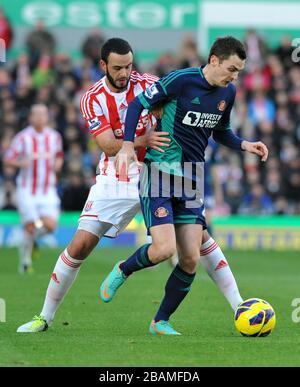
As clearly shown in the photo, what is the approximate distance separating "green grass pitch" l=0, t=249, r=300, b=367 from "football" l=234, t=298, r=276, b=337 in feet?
A: 0.32

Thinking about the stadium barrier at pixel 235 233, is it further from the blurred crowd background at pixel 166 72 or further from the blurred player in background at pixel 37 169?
the blurred player in background at pixel 37 169

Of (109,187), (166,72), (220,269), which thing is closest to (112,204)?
(109,187)

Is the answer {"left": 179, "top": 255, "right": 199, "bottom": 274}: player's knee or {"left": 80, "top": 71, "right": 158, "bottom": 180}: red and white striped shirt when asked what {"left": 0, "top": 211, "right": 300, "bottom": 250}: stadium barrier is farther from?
{"left": 179, "top": 255, "right": 199, "bottom": 274}: player's knee

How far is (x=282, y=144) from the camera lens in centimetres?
2094

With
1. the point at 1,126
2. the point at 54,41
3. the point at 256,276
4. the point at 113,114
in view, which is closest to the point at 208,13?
the point at 54,41

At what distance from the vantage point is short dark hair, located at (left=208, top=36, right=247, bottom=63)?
24.5 feet

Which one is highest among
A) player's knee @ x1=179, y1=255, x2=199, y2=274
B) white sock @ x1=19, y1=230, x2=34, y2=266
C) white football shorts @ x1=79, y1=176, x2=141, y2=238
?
white football shorts @ x1=79, y1=176, x2=141, y2=238

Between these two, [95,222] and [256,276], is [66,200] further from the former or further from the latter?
[95,222]

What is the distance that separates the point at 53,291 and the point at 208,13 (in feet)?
50.9

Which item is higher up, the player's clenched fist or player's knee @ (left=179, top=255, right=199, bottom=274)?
the player's clenched fist

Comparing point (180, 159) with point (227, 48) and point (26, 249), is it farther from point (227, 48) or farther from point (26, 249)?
point (26, 249)

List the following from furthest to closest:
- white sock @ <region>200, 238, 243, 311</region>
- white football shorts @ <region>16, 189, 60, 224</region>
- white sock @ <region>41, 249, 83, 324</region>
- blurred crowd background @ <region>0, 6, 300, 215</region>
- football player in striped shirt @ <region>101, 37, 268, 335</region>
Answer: blurred crowd background @ <region>0, 6, 300, 215</region>, white football shorts @ <region>16, 189, 60, 224</region>, white sock @ <region>200, 238, 243, 311</region>, white sock @ <region>41, 249, 83, 324</region>, football player in striped shirt @ <region>101, 37, 268, 335</region>

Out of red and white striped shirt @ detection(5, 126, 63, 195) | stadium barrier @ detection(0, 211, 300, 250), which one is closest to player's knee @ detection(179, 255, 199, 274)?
red and white striped shirt @ detection(5, 126, 63, 195)
